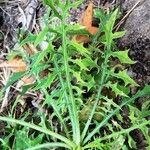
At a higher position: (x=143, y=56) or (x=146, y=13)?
(x=146, y=13)

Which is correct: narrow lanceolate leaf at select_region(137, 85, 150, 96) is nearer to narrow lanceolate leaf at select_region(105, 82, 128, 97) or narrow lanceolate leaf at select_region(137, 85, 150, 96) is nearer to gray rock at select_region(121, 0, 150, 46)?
narrow lanceolate leaf at select_region(105, 82, 128, 97)

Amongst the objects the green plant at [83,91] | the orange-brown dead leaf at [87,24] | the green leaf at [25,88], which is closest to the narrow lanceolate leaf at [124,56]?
the green plant at [83,91]

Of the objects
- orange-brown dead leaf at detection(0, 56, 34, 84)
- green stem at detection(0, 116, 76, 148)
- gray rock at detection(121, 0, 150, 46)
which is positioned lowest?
green stem at detection(0, 116, 76, 148)

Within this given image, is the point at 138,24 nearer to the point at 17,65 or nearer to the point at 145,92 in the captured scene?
the point at 145,92

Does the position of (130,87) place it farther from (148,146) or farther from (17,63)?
(17,63)

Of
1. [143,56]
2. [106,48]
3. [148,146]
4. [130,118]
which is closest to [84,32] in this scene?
[106,48]

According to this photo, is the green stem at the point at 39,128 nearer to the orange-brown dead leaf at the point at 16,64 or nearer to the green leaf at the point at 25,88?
the green leaf at the point at 25,88

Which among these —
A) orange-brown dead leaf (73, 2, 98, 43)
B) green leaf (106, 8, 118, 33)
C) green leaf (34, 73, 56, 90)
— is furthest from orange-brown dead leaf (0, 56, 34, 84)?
green leaf (106, 8, 118, 33)
